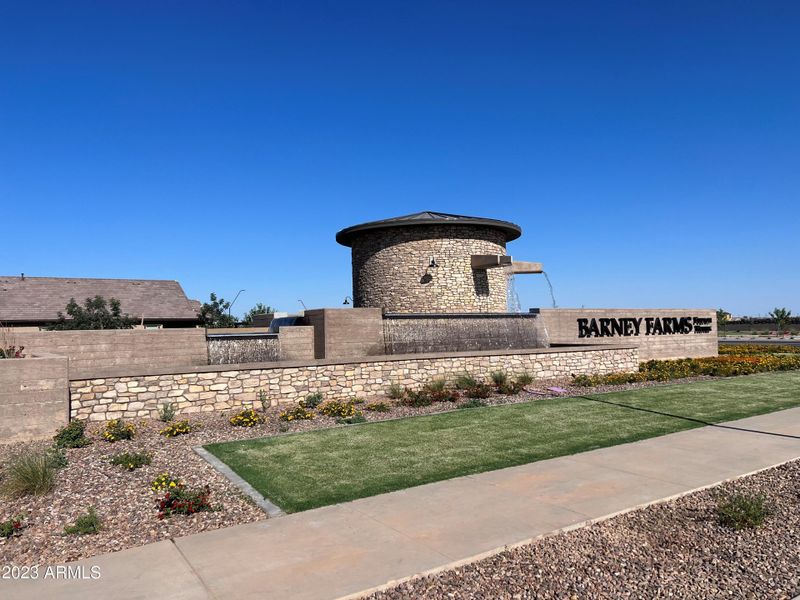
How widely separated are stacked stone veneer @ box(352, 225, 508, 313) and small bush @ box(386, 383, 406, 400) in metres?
9.73

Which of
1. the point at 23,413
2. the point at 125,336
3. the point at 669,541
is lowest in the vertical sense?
the point at 669,541

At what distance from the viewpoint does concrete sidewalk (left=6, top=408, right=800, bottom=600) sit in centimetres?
483

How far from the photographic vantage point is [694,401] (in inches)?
573

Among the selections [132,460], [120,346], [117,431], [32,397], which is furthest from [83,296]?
[132,460]

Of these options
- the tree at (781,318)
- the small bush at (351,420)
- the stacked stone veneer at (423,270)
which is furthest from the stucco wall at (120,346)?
the tree at (781,318)

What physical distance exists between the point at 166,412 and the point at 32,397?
2500 mm

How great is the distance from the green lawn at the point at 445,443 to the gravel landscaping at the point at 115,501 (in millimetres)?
563

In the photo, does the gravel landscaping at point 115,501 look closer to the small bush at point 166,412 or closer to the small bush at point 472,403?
the small bush at point 166,412

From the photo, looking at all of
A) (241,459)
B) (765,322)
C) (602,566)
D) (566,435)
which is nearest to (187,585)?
(602,566)

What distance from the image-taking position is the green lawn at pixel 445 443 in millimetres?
7879

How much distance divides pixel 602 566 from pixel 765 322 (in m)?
109

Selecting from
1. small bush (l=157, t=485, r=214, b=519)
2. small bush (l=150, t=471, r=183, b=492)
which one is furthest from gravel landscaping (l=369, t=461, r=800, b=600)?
small bush (l=150, t=471, r=183, b=492)

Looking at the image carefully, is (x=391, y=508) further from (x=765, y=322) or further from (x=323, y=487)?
(x=765, y=322)

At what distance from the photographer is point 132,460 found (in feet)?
28.6
